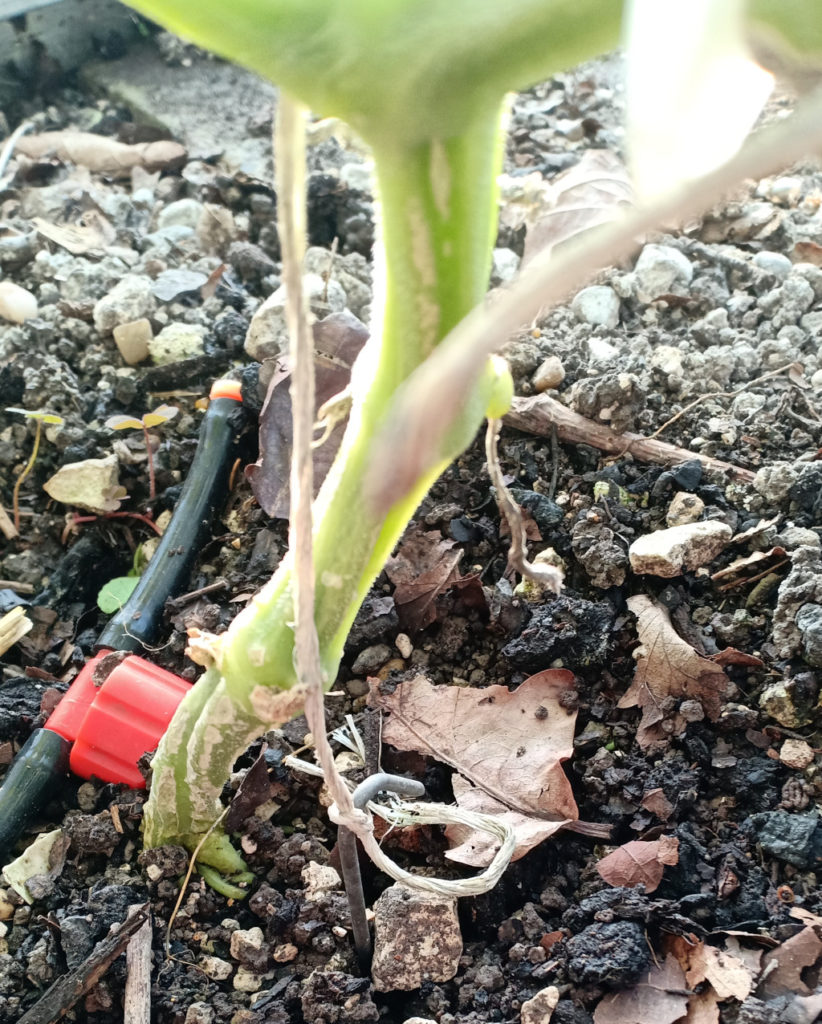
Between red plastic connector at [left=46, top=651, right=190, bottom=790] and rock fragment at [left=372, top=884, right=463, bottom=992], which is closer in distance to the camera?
rock fragment at [left=372, top=884, right=463, bottom=992]

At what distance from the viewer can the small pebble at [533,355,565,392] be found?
1.14 meters

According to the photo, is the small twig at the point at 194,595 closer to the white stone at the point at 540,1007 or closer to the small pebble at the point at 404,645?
the small pebble at the point at 404,645

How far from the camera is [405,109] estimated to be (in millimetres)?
408

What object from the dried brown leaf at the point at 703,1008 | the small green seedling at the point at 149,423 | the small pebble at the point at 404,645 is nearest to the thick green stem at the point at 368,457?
the small pebble at the point at 404,645

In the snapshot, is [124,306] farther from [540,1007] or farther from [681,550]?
[540,1007]

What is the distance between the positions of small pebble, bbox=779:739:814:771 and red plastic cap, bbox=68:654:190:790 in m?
0.59

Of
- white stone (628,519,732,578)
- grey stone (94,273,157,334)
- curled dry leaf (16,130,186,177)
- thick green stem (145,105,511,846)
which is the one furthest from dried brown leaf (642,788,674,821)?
curled dry leaf (16,130,186,177)

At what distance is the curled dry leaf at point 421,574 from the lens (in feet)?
3.24

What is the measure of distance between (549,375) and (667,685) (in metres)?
0.45

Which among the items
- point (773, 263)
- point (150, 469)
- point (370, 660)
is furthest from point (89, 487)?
point (773, 263)

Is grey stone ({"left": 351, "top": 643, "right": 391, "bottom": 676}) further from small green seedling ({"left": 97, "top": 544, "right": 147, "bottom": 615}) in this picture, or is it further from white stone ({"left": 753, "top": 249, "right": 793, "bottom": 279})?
white stone ({"left": 753, "top": 249, "right": 793, "bottom": 279})

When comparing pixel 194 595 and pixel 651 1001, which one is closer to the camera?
pixel 651 1001

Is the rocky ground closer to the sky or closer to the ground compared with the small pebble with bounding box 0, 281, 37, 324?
closer to the ground

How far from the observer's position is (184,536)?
1.08 m
